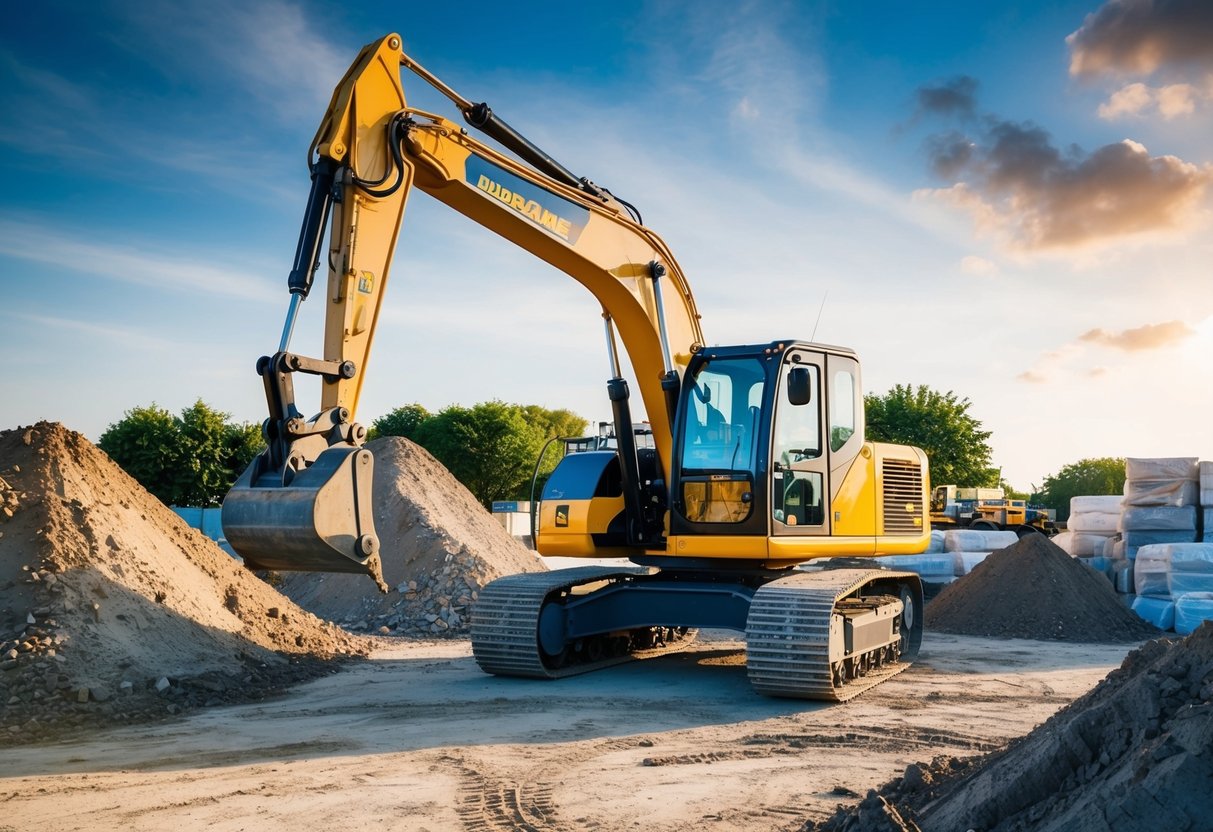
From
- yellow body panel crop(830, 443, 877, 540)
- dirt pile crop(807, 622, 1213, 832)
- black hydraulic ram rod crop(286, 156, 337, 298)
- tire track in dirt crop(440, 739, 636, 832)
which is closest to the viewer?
dirt pile crop(807, 622, 1213, 832)

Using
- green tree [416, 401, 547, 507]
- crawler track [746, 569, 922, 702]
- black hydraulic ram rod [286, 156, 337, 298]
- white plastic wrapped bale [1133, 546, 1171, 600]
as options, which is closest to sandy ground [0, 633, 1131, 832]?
crawler track [746, 569, 922, 702]

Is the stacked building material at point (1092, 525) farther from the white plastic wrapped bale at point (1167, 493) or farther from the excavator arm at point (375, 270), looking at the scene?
the excavator arm at point (375, 270)

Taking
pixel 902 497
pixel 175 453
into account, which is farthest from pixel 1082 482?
pixel 902 497

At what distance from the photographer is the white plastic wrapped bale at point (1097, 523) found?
1770 cm

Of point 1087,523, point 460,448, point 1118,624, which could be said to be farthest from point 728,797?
point 460,448

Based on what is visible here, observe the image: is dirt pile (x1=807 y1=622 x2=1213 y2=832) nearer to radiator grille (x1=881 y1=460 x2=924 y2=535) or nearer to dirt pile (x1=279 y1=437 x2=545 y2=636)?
radiator grille (x1=881 y1=460 x2=924 y2=535)

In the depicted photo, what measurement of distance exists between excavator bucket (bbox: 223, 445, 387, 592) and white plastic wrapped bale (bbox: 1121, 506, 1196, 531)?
13736mm

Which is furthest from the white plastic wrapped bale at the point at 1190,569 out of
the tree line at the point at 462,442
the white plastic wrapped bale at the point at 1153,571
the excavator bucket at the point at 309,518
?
the tree line at the point at 462,442

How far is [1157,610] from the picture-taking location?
14.4m

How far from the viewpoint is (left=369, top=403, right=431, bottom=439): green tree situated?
57.4 metres

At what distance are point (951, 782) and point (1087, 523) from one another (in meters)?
A: 15.0

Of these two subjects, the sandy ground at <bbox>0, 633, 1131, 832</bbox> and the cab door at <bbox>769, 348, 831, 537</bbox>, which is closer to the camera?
the sandy ground at <bbox>0, 633, 1131, 832</bbox>

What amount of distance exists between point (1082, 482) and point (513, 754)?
78.2m

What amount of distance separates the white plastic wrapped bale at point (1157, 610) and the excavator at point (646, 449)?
209 inches
